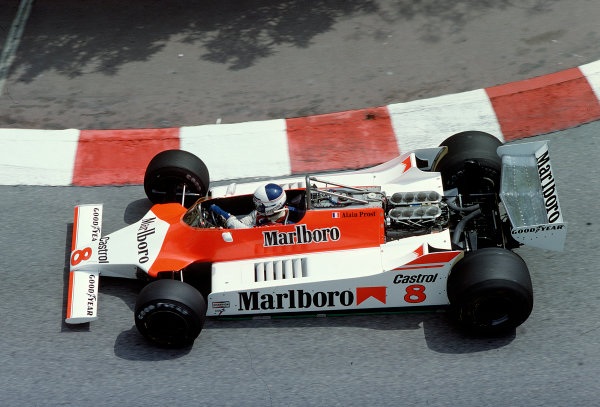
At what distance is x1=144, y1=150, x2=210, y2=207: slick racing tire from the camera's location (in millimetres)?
7227

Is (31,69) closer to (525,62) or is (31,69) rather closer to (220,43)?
(220,43)

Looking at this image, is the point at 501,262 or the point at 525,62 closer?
the point at 501,262

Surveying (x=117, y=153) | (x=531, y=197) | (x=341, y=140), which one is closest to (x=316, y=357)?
(x=531, y=197)

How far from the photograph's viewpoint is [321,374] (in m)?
6.04

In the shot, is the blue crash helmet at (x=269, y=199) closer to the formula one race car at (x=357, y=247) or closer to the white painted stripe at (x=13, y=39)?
the formula one race car at (x=357, y=247)

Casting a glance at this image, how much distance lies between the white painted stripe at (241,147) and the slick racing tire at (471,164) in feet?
6.01

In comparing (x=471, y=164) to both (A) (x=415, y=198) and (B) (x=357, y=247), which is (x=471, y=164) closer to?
(A) (x=415, y=198)

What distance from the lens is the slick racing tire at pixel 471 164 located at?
6855 millimetres

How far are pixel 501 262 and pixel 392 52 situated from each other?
437 centimetres

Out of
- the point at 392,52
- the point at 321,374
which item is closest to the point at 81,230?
the point at 321,374

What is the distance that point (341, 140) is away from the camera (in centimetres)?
831

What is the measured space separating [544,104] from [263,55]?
11.4 ft

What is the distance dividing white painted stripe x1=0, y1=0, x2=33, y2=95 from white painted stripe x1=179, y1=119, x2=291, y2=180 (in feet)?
9.33

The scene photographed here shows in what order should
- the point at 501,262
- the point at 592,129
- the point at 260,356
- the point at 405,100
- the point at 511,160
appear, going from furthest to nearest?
the point at 405,100, the point at 592,129, the point at 511,160, the point at 260,356, the point at 501,262
